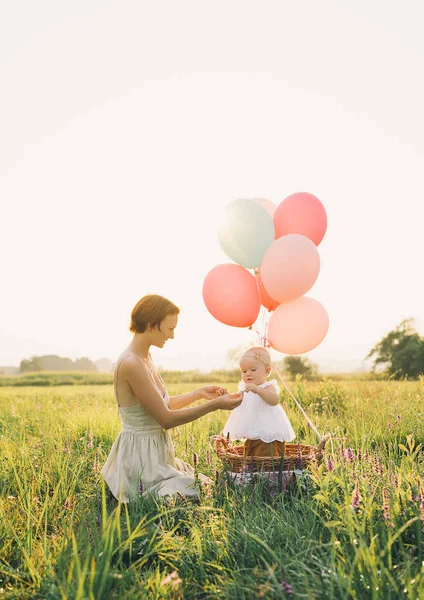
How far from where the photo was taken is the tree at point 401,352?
19797mm

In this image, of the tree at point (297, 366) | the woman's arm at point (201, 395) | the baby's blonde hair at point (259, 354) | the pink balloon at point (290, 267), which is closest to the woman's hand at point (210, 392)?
the woman's arm at point (201, 395)

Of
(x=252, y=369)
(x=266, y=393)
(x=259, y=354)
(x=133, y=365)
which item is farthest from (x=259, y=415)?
(x=133, y=365)

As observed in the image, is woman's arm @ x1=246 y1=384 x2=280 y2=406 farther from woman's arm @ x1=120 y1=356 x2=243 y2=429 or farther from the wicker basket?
the wicker basket

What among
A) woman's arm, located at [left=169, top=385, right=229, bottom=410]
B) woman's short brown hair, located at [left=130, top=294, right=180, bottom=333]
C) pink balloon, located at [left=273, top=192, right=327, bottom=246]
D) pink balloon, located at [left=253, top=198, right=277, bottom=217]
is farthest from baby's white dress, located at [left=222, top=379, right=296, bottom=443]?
pink balloon, located at [left=253, top=198, right=277, bottom=217]

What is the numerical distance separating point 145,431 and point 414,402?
3580 millimetres

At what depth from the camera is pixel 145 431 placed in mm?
3686

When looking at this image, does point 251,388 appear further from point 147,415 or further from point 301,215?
point 301,215

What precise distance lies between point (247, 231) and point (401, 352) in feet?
57.4

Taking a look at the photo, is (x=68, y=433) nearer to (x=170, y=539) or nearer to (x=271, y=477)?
(x=271, y=477)

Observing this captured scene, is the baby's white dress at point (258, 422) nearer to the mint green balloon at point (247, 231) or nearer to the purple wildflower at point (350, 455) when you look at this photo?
the purple wildflower at point (350, 455)

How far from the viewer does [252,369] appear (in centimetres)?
391

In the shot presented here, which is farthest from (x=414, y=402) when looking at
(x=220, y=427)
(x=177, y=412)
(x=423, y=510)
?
(x=423, y=510)

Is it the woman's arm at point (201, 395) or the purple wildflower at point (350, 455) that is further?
the woman's arm at point (201, 395)

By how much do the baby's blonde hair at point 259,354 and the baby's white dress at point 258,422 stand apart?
17cm
